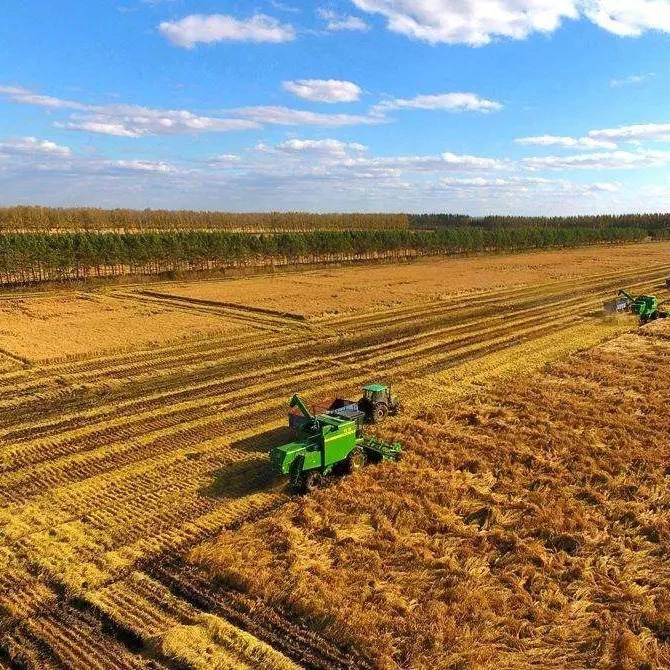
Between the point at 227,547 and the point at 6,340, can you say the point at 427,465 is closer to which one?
the point at 227,547

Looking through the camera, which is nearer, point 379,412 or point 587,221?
point 379,412

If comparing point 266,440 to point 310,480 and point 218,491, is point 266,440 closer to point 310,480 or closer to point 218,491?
point 218,491

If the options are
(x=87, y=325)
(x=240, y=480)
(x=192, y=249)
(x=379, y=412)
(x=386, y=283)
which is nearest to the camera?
(x=240, y=480)

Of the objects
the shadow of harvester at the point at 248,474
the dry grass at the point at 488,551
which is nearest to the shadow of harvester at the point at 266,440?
the shadow of harvester at the point at 248,474

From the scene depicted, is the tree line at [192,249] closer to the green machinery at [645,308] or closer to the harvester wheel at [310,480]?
the green machinery at [645,308]

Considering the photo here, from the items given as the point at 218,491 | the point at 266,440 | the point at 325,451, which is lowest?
the point at 218,491

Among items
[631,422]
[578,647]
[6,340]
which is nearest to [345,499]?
[578,647]

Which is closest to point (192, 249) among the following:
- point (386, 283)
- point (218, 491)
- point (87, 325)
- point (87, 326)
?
point (386, 283)
